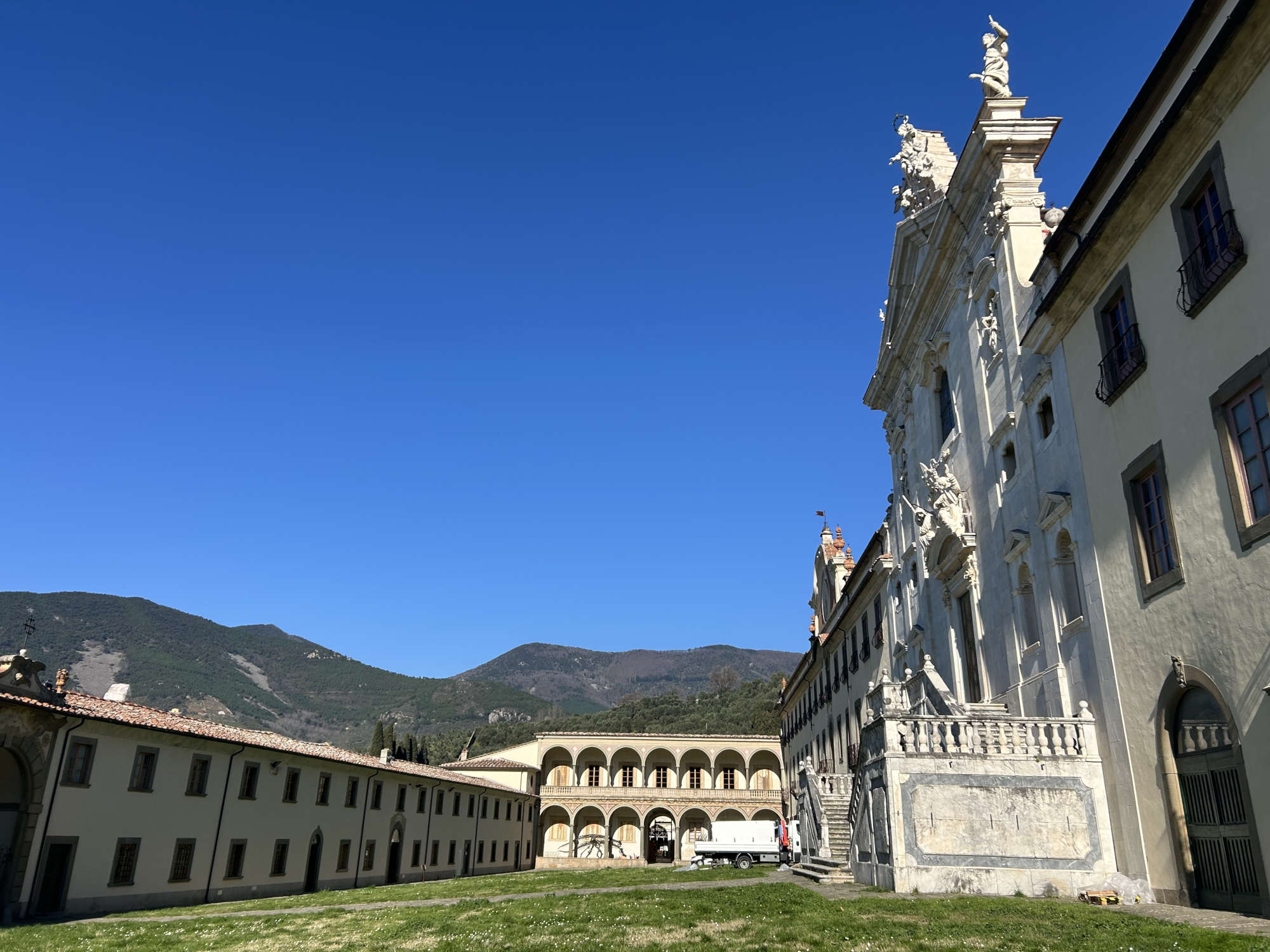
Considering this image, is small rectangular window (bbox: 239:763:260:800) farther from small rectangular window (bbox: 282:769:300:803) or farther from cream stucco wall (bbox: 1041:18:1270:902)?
cream stucco wall (bbox: 1041:18:1270:902)

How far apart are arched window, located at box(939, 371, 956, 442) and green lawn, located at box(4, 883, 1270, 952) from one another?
1590 centimetres

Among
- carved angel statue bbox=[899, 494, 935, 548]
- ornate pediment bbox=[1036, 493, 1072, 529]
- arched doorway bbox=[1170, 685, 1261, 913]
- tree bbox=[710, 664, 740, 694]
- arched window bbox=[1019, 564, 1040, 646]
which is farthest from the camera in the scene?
tree bbox=[710, 664, 740, 694]

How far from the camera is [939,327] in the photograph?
2947 centimetres

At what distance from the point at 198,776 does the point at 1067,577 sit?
27.0 metres

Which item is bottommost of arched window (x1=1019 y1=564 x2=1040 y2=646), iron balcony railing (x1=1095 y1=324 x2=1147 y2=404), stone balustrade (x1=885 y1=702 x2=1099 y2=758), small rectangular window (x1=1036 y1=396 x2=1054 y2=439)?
stone balustrade (x1=885 y1=702 x2=1099 y2=758)

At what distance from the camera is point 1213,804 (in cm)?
1393

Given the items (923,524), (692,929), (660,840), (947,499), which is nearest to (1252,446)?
(692,929)

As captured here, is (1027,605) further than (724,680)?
No

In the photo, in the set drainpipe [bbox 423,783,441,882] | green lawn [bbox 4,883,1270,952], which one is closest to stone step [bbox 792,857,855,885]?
green lawn [bbox 4,883,1270,952]

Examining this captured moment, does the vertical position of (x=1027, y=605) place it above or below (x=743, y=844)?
above

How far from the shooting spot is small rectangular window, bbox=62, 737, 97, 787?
80.5 ft

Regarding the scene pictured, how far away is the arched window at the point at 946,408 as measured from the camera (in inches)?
1138

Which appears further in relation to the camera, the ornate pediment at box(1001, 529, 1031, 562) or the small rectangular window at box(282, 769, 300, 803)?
the small rectangular window at box(282, 769, 300, 803)

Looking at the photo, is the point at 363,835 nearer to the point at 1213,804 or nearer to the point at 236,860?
the point at 236,860
